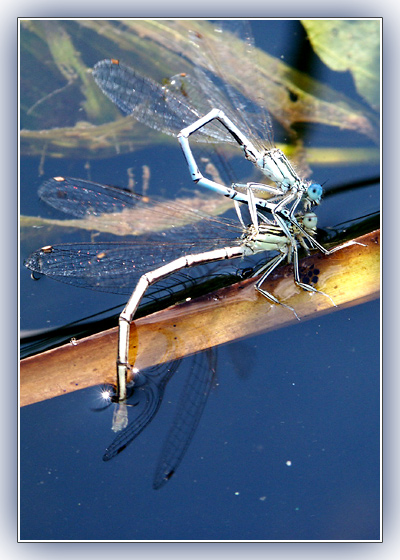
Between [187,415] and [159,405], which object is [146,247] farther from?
[187,415]

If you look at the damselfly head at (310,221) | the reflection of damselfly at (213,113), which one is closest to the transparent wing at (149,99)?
the reflection of damselfly at (213,113)

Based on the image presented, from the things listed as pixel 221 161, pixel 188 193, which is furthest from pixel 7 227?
pixel 221 161

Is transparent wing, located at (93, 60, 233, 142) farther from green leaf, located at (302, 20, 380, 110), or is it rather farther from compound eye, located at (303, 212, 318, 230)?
green leaf, located at (302, 20, 380, 110)

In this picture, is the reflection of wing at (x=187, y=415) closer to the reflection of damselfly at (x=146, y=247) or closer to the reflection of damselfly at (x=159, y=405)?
the reflection of damselfly at (x=159, y=405)

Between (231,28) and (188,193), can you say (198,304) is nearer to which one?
(188,193)

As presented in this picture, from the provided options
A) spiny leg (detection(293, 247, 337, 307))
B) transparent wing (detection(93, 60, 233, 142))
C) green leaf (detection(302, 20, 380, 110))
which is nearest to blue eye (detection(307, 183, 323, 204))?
spiny leg (detection(293, 247, 337, 307))
